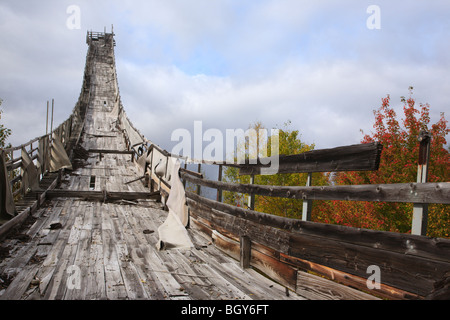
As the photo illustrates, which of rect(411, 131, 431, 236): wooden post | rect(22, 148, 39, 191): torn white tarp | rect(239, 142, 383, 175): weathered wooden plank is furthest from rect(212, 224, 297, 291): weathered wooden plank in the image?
rect(22, 148, 39, 191): torn white tarp

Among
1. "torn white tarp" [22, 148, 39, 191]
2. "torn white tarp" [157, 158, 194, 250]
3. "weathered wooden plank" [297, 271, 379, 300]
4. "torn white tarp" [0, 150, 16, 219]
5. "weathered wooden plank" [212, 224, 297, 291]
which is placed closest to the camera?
"weathered wooden plank" [297, 271, 379, 300]

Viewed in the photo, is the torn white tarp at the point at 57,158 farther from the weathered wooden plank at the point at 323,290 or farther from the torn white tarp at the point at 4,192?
the weathered wooden plank at the point at 323,290

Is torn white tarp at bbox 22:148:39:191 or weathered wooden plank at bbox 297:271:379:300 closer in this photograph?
weathered wooden plank at bbox 297:271:379:300

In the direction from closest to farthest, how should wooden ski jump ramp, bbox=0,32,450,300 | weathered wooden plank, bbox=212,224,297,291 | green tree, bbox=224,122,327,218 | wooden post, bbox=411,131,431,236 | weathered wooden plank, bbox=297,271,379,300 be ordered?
1. wooden post, bbox=411,131,431,236
2. wooden ski jump ramp, bbox=0,32,450,300
3. weathered wooden plank, bbox=297,271,379,300
4. weathered wooden plank, bbox=212,224,297,291
5. green tree, bbox=224,122,327,218

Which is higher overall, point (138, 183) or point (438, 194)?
point (438, 194)

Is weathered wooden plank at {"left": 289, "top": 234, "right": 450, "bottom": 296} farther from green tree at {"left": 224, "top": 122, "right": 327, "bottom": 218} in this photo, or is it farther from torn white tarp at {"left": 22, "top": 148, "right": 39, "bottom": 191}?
green tree at {"left": 224, "top": 122, "right": 327, "bottom": 218}

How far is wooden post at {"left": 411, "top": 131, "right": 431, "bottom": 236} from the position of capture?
2726mm

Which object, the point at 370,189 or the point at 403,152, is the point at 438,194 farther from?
the point at 403,152

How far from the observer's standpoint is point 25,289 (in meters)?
3.79

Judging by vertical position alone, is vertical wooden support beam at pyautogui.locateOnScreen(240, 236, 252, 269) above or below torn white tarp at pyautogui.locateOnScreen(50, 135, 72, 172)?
below

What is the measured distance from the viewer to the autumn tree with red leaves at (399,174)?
46.0 ft

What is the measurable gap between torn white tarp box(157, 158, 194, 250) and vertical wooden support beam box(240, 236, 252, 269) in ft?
4.42
